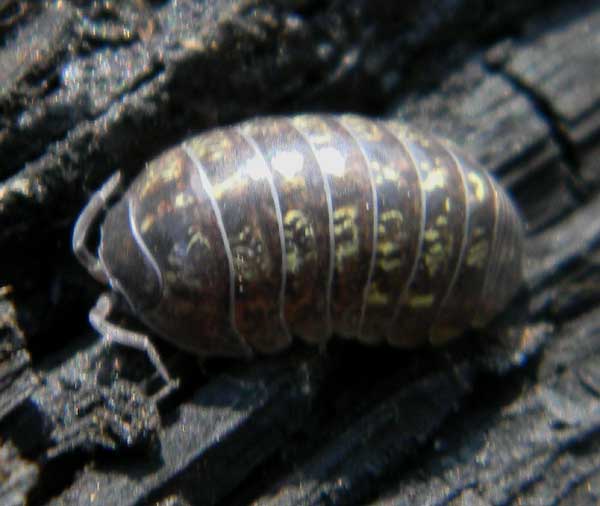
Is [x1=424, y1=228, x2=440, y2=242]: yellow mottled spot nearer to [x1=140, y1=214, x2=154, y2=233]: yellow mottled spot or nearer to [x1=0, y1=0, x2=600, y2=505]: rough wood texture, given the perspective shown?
[x1=0, y1=0, x2=600, y2=505]: rough wood texture

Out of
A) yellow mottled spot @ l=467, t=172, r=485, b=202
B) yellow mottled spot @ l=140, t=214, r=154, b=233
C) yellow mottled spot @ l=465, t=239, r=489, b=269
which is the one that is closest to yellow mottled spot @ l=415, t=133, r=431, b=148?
yellow mottled spot @ l=467, t=172, r=485, b=202

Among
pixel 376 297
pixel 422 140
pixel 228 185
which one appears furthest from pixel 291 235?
pixel 422 140

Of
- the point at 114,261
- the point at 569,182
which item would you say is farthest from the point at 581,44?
the point at 114,261

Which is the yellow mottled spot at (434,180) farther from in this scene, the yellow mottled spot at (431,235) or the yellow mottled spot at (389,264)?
the yellow mottled spot at (389,264)

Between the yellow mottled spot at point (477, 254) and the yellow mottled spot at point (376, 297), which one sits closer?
the yellow mottled spot at point (376, 297)

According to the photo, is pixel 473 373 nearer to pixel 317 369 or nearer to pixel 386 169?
pixel 317 369

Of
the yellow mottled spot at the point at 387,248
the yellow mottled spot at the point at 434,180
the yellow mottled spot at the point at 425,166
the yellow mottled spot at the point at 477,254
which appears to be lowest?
the yellow mottled spot at the point at 477,254

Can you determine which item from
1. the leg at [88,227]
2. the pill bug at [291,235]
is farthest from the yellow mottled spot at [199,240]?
the leg at [88,227]

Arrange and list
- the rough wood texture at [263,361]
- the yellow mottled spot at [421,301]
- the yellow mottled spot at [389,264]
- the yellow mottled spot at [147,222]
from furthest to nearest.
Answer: the yellow mottled spot at [421,301] < the yellow mottled spot at [389,264] < the yellow mottled spot at [147,222] < the rough wood texture at [263,361]
